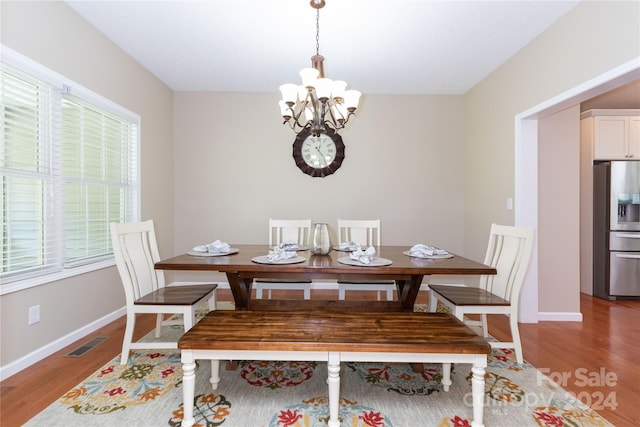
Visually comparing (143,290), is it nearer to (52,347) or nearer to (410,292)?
(52,347)

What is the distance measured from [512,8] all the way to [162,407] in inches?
131

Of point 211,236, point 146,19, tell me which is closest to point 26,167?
point 146,19

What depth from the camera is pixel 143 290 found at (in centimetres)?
220

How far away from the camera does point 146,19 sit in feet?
8.02

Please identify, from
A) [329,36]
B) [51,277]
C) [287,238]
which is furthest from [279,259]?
[329,36]

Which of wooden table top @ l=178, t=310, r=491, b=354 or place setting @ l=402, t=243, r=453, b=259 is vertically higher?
place setting @ l=402, t=243, r=453, b=259

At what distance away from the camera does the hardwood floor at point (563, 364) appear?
1665 mm

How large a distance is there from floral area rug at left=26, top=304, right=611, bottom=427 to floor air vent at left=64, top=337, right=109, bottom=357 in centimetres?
34

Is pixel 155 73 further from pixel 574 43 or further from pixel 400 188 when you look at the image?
pixel 574 43

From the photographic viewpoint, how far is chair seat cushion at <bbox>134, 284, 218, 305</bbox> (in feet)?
6.46

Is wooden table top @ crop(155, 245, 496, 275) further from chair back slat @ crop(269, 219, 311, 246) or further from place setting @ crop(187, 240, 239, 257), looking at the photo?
chair back slat @ crop(269, 219, 311, 246)

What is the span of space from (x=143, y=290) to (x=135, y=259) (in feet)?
0.73

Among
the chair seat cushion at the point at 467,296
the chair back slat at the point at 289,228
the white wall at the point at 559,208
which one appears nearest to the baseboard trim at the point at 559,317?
the white wall at the point at 559,208

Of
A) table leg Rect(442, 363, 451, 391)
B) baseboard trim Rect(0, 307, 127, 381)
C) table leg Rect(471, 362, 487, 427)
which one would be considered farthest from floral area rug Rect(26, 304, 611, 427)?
baseboard trim Rect(0, 307, 127, 381)
